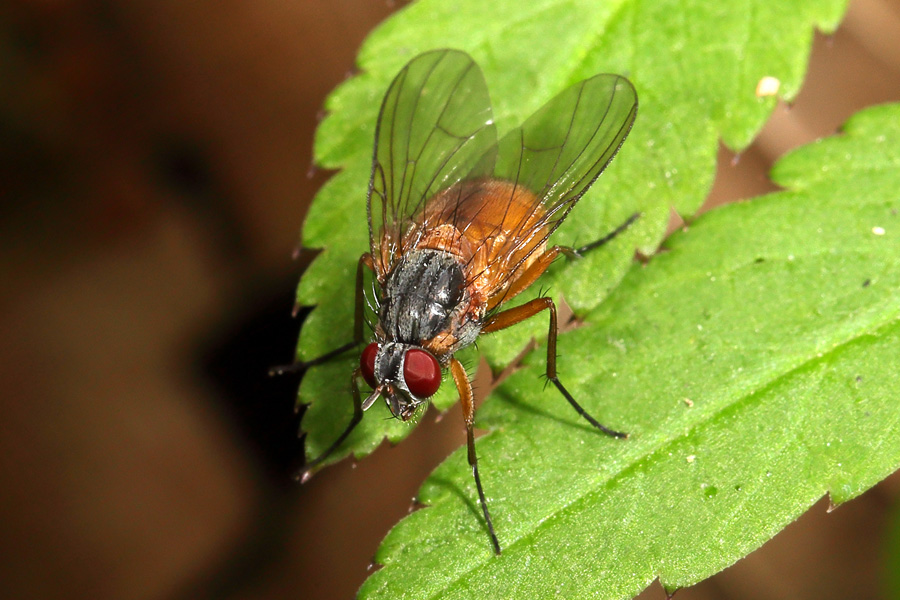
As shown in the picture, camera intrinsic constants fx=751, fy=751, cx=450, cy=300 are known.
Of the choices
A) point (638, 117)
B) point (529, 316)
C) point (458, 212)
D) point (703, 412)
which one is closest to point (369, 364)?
point (529, 316)

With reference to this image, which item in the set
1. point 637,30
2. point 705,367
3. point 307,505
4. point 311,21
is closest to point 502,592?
point 705,367

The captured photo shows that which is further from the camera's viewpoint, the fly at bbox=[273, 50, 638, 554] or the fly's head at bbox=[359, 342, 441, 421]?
the fly at bbox=[273, 50, 638, 554]

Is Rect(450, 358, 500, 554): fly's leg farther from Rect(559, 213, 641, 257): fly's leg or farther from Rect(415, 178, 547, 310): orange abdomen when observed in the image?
Rect(559, 213, 641, 257): fly's leg

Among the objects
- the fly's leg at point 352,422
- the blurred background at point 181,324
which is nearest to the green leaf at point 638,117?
the fly's leg at point 352,422

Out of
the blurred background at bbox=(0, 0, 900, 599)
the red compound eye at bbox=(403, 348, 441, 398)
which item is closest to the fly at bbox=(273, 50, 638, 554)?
the red compound eye at bbox=(403, 348, 441, 398)

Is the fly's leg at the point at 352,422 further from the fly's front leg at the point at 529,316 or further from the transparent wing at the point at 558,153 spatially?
the transparent wing at the point at 558,153

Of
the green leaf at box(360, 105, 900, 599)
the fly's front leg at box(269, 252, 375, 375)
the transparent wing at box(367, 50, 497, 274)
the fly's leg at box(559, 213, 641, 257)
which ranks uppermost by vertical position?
the transparent wing at box(367, 50, 497, 274)
